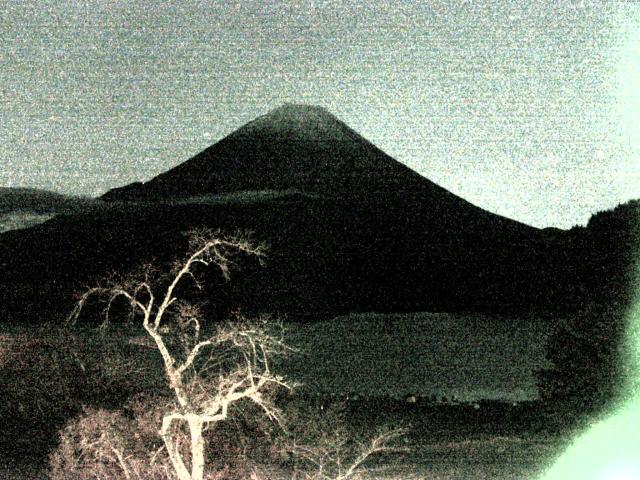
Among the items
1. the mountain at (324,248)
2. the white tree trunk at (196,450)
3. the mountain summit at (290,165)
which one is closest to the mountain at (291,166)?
the mountain summit at (290,165)

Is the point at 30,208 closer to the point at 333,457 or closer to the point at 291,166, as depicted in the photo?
Result: the point at 291,166

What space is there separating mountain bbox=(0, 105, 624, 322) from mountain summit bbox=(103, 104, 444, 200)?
1.45 feet

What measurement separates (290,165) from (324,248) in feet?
142

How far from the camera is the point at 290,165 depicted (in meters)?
107

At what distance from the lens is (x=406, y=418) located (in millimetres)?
21500

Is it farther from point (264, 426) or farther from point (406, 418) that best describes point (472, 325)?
point (264, 426)

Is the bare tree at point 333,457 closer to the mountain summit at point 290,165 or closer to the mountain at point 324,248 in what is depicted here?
the mountain at point 324,248

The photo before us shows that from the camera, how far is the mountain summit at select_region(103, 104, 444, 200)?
97.1 meters

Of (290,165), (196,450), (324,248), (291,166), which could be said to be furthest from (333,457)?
(290,165)

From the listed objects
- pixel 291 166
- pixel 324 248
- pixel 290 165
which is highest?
pixel 290 165

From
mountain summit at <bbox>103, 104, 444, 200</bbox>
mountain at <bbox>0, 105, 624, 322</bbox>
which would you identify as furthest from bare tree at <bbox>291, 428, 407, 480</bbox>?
mountain summit at <bbox>103, 104, 444, 200</bbox>

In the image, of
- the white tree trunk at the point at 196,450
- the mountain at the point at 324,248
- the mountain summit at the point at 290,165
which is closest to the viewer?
the white tree trunk at the point at 196,450

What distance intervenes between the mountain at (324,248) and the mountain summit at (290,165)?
44cm

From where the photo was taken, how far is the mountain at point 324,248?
177 feet
